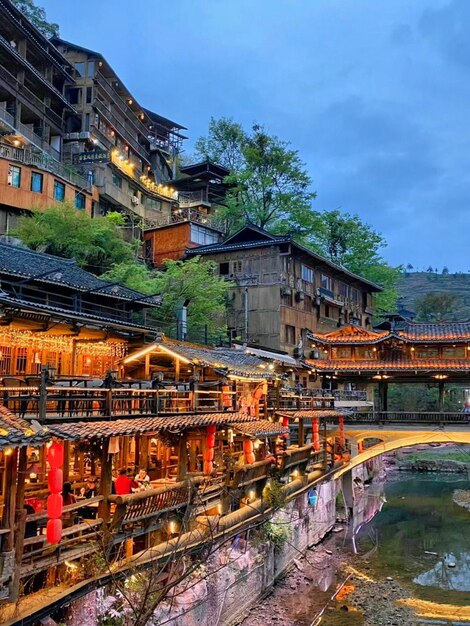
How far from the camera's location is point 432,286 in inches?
5103

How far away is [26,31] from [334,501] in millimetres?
39689

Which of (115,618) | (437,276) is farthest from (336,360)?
(437,276)

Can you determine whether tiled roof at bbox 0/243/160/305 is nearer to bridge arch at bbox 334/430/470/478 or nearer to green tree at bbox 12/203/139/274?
green tree at bbox 12/203/139/274

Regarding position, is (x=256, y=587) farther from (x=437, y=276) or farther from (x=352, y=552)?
(x=437, y=276)

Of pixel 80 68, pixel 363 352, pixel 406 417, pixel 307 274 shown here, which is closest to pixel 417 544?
pixel 406 417

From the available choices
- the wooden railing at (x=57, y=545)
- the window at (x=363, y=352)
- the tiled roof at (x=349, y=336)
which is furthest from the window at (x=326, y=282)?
the wooden railing at (x=57, y=545)

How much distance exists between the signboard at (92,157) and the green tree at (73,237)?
39.7 ft

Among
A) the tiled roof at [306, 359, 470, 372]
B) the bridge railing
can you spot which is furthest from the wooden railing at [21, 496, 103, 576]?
the tiled roof at [306, 359, 470, 372]

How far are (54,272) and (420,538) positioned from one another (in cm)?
2375

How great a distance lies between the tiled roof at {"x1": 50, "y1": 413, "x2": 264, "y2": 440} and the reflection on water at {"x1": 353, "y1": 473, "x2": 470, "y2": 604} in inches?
513

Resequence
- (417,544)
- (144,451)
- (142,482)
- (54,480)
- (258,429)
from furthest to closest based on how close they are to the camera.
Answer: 1. (417,544)
2. (144,451)
3. (258,429)
4. (142,482)
5. (54,480)

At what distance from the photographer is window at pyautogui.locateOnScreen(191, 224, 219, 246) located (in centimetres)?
4672

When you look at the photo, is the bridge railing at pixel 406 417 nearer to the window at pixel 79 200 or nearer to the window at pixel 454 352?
the window at pixel 454 352

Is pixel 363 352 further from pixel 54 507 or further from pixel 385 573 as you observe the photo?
pixel 54 507
